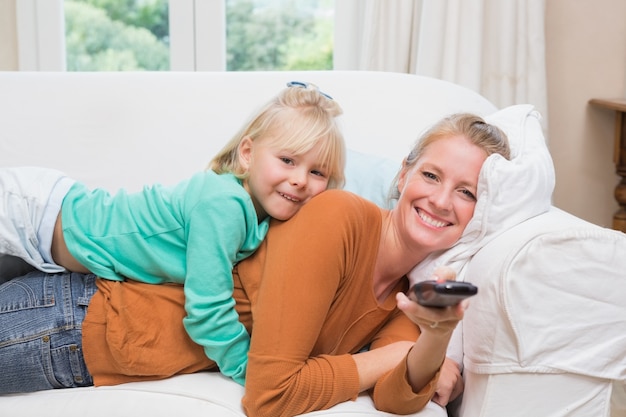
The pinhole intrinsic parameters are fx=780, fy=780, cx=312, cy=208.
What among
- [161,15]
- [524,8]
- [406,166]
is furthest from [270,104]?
[161,15]

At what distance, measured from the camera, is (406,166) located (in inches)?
61.7

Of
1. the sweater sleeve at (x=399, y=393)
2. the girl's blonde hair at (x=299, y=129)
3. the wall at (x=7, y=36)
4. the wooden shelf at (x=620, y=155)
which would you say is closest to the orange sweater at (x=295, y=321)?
the sweater sleeve at (x=399, y=393)

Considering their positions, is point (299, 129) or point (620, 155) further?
point (620, 155)

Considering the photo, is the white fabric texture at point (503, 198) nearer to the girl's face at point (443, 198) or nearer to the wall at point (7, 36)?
the girl's face at point (443, 198)

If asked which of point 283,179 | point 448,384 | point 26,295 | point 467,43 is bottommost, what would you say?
point 448,384

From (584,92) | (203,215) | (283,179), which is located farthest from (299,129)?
(584,92)

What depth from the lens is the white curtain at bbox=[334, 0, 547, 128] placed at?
108 inches

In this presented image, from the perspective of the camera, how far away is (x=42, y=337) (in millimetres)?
1435

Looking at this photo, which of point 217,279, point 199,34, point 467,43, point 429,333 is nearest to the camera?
point 429,333

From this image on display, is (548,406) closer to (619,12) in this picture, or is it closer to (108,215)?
(108,215)

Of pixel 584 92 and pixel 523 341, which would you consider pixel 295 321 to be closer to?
pixel 523 341

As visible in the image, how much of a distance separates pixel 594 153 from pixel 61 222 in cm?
220

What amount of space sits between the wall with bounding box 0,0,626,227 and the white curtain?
0.21 m

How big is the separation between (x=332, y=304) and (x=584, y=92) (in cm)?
199
